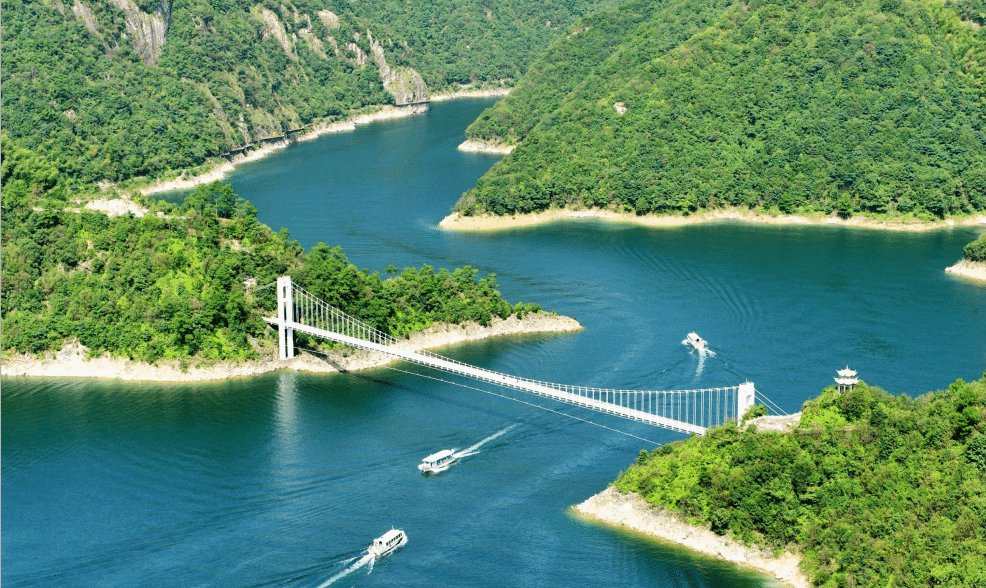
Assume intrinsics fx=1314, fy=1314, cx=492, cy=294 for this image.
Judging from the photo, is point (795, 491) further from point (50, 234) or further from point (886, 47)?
point (886, 47)

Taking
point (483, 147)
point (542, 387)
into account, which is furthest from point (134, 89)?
point (542, 387)

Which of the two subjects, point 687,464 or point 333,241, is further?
point 333,241

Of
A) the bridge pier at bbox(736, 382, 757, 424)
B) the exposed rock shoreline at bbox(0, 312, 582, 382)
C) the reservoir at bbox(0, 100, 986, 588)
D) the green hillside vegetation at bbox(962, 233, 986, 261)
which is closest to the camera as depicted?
the reservoir at bbox(0, 100, 986, 588)

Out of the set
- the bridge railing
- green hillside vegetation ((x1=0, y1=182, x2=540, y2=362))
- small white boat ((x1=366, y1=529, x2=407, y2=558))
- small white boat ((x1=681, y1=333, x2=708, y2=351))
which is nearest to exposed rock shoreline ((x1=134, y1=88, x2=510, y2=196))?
green hillside vegetation ((x1=0, y1=182, x2=540, y2=362))

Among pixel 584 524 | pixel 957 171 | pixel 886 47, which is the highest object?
pixel 886 47

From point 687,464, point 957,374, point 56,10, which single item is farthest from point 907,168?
point 56,10

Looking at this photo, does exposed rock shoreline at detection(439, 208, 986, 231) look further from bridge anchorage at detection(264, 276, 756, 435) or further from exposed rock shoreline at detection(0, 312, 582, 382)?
exposed rock shoreline at detection(0, 312, 582, 382)
